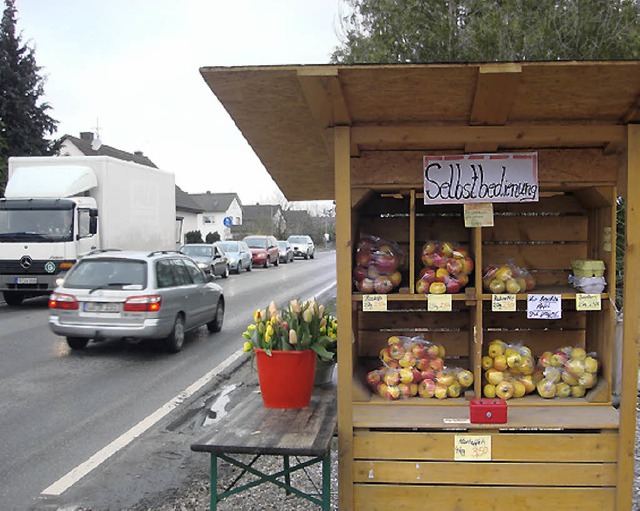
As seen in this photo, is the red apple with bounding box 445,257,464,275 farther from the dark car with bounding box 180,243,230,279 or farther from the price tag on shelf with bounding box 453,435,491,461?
the dark car with bounding box 180,243,230,279

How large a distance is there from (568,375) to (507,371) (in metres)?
0.36

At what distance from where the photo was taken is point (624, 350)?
330cm

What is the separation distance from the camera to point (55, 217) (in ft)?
47.2

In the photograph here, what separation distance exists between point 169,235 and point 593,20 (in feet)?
45.1

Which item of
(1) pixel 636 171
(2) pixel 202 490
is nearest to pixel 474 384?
(1) pixel 636 171

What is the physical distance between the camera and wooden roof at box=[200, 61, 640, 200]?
2.89m

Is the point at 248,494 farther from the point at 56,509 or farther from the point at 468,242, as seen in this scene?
the point at 468,242

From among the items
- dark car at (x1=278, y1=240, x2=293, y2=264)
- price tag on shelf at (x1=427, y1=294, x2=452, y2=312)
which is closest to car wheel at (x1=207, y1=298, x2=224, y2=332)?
price tag on shelf at (x1=427, y1=294, x2=452, y2=312)

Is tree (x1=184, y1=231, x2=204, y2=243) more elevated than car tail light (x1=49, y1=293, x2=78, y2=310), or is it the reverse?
tree (x1=184, y1=231, x2=204, y2=243)

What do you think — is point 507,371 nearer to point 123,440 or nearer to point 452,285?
point 452,285

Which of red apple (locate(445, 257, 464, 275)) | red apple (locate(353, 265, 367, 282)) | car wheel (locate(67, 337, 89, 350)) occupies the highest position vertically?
red apple (locate(445, 257, 464, 275))

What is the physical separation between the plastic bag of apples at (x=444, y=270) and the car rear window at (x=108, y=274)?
6.10m

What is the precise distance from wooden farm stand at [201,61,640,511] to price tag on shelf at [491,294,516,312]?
10 cm

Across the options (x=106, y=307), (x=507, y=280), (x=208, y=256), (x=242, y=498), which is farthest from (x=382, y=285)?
(x=208, y=256)
